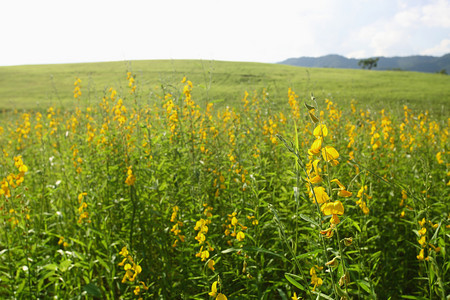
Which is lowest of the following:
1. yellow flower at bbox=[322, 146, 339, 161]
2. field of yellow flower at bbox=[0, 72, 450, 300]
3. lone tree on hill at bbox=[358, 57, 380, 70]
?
field of yellow flower at bbox=[0, 72, 450, 300]

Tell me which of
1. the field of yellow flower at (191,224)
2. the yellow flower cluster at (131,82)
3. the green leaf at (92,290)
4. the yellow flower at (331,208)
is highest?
the yellow flower cluster at (131,82)

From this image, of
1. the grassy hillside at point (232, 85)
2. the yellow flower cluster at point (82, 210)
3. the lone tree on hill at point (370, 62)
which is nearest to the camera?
the yellow flower cluster at point (82, 210)

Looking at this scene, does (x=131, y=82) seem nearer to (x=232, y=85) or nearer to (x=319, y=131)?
(x=319, y=131)

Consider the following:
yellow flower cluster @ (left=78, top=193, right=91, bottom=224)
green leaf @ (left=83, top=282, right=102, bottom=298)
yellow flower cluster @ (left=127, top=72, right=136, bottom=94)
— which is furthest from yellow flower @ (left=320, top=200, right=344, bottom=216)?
yellow flower cluster @ (left=127, top=72, right=136, bottom=94)

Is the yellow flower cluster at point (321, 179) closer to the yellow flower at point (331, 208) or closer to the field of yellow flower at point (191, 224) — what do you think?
the yellow flower at point (331, 208)

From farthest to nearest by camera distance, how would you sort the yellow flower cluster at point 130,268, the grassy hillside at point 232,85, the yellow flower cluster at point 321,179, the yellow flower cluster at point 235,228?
1. the grassy hillside at point 232,85
2. the yellow flower cluster at point 235,228
3. the yellow flower cluster at point 130,268
4. the yellow flower cluster at point 321,179

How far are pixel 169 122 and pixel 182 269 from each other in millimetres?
1489

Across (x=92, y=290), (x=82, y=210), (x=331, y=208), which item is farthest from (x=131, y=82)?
(x=331, y=208)

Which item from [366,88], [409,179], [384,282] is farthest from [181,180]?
[366,88]

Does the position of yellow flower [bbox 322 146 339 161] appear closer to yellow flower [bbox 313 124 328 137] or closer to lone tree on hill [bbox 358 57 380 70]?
yellow flower [bbox 313 124 328 137]

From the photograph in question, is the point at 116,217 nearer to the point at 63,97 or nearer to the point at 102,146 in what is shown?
the point at 102,146

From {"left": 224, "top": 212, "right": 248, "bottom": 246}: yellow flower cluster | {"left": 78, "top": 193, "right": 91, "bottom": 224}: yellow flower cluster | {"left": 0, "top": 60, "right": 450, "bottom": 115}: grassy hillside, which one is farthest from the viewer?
{"left": 0, "top": 60, "right": 450, "bottom": 115}: grassy hillside

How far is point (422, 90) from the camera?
78.4ft

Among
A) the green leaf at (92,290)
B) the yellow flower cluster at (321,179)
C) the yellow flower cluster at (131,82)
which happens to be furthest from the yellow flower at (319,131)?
the yellow flower cluster at (131,82)
